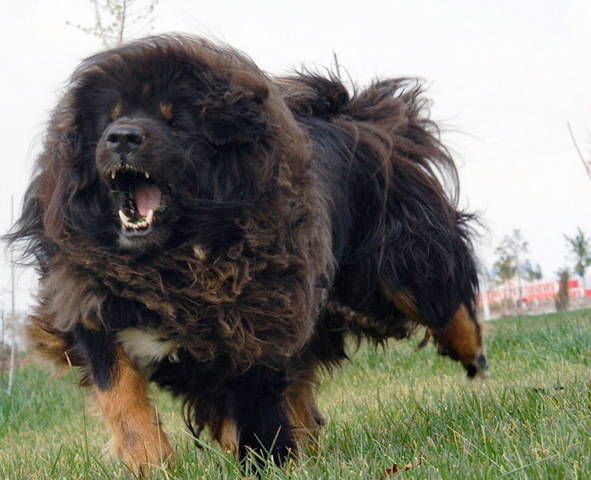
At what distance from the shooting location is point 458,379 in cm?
694

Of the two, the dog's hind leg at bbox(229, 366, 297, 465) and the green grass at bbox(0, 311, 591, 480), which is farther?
the dog's hind leg at bbox(229, 366, 297, 465)

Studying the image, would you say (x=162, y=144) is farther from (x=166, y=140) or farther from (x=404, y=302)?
(x=404, y=302)

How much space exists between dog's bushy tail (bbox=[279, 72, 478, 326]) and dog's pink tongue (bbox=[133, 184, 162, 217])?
1328 mm

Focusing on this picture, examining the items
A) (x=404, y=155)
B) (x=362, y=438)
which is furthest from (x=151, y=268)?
(x=404, y=155)

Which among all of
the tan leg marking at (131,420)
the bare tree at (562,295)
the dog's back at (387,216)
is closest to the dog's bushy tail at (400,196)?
the dog's back at (387,216)

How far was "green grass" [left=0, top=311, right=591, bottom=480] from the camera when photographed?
3.03 m

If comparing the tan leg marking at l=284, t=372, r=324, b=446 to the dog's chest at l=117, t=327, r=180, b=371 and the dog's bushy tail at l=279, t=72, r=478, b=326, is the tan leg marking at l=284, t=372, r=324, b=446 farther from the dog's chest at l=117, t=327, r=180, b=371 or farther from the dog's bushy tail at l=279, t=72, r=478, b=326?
the dog's chest at l=117, t=327, r=180, b=371

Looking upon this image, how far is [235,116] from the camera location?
13.0 feet

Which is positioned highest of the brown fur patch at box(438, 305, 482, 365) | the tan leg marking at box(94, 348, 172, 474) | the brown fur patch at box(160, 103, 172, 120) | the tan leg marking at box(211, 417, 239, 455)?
the brown fur patch at box(160, 103, 172, 120)

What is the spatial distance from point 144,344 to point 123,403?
0.86ft

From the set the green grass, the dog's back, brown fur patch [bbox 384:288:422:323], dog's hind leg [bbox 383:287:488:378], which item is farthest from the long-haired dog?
dog's hind leg [bbox 383:287:488:378]

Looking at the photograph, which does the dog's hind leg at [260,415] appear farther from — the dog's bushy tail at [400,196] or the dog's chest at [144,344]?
the dog's bushy tail at [400,196]

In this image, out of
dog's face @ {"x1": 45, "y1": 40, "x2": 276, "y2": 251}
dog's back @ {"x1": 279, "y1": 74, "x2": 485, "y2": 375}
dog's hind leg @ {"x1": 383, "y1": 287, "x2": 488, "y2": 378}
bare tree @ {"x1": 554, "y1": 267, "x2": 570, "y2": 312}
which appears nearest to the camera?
dog's face @ {"x1": 45, "y1": 40, "x2": 276, "y2": 251}

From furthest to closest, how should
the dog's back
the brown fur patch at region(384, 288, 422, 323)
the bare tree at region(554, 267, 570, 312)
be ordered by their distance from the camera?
the bare tree at region(554, 267, 570, 312)
the brown fur patch at region(384, 288, 422, 323)
the dog's back
